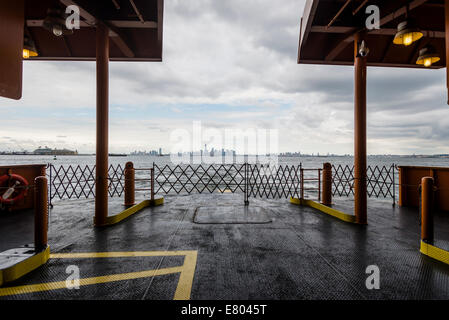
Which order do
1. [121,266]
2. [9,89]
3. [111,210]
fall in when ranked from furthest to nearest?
[111,210], [121,266], [9,89]

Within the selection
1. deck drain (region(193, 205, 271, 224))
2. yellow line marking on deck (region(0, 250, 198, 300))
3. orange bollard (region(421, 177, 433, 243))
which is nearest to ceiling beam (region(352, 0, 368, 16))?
orange bollard (region(421, 177, 433, 243))

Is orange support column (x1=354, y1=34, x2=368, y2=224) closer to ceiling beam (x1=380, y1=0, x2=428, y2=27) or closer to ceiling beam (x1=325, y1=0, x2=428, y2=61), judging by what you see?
ceiling beam (x1=325, y1=0, x2=428, y2=61)

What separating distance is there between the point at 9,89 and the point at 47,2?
3.09 m

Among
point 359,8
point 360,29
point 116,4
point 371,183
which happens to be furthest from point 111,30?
point 371,183

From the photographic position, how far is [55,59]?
4.39m

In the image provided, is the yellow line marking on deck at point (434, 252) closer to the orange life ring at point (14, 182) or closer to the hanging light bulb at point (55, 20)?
the hanging light bulb at point (55, 20)

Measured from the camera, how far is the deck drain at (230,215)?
3801 millimetres

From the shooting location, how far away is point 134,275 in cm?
202

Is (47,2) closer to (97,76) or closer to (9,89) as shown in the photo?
(97,76)

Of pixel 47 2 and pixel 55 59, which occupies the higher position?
pixel 47 2

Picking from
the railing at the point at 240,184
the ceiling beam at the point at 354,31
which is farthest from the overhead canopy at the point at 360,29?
the railing at the point at 240,184

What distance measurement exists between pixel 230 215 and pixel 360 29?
4.12m

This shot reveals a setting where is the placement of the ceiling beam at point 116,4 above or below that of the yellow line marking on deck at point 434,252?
above
